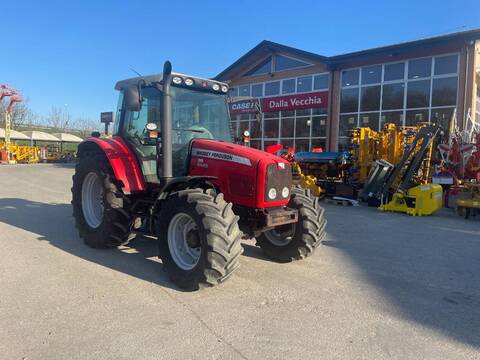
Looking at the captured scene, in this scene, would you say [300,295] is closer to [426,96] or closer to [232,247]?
[232,247]

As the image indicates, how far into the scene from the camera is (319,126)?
21.4m

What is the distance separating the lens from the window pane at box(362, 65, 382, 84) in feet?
61.9

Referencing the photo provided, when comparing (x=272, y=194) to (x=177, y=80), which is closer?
(x=272, y=194)

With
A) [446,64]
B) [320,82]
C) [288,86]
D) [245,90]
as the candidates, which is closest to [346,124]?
[320,82]

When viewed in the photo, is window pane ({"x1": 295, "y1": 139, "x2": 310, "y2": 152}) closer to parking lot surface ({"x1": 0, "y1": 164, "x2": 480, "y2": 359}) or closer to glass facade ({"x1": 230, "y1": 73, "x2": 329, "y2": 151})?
glass facade ({"x1": 230, "y1": 73, "x2": 329, "y2": 151})

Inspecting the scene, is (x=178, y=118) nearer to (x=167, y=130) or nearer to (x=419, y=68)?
(x=167, y=130)

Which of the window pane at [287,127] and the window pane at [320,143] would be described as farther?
the window pane at [287,127]

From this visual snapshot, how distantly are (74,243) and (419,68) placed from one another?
16689 mm

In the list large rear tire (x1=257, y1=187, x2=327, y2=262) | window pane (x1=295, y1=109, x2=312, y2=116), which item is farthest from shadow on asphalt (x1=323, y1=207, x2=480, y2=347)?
window pane (x1=295, y1=109, x2=312, y2=116)

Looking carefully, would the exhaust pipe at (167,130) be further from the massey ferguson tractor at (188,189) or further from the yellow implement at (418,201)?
the yellow implement at (418,201)

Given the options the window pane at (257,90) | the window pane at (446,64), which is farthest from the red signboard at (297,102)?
the window pane at (446,64)

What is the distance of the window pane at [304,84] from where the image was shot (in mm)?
21688

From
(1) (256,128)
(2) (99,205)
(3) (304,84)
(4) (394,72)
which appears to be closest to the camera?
(1) (256,128)

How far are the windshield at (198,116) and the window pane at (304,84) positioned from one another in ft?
55.4
